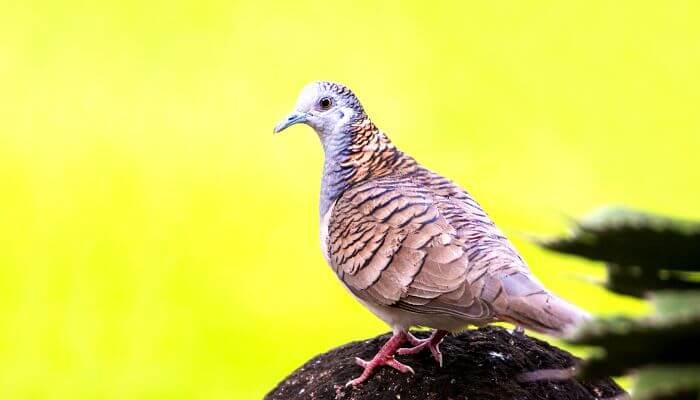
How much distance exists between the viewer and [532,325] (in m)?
2.59

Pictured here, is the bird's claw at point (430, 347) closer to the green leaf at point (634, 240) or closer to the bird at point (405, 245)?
the bird at point (405, 245)

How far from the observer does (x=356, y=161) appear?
12.0 feet

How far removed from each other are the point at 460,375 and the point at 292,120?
4.54 feet

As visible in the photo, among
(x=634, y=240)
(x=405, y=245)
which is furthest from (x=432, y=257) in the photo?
(x=634, y=240)

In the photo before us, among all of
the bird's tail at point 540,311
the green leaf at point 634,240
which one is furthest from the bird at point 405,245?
the green leaf at point 634,240

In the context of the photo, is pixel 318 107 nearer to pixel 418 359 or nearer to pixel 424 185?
pixel 424 185

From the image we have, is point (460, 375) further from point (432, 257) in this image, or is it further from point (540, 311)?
point (540, 311)

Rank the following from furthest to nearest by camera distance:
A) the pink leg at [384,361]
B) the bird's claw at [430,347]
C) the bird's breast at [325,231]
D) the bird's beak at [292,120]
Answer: the bird's beak at [292,120] → the bird's breast at [325,231] → the bird's claw at [430,347] → the pink leg at [384,361]

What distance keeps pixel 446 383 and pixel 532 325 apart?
493 mm

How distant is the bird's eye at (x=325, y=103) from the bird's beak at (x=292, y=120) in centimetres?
8

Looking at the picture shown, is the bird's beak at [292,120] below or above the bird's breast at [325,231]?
above

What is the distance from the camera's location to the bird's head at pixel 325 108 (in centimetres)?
380

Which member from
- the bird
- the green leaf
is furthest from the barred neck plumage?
the green leaf

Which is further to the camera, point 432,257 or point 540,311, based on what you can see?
point 432,257
